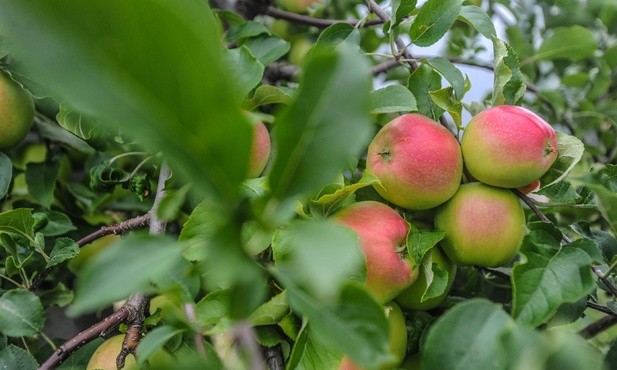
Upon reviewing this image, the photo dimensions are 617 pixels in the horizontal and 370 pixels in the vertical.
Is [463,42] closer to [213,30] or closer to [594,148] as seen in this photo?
[594,148]

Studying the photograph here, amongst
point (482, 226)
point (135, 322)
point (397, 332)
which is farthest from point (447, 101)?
point (135, 322)

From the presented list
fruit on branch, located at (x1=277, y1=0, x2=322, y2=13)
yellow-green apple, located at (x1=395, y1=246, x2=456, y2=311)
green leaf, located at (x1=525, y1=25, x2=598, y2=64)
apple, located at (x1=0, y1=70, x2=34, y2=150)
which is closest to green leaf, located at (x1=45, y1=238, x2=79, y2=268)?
apple, located at (x1=0, y1=70, x2=34, y2=150)

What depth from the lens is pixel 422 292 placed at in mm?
580

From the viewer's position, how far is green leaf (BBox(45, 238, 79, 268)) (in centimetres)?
57

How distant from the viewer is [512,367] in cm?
32

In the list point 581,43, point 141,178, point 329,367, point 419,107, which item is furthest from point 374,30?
point 329,367

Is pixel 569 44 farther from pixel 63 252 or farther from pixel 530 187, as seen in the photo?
pixel 63 252

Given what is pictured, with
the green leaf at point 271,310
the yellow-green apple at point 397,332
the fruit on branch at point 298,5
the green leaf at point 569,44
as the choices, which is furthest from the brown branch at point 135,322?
the green leaf at point 569,44

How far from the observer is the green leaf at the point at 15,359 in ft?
1.71

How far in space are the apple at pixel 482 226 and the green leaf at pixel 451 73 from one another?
100 mm

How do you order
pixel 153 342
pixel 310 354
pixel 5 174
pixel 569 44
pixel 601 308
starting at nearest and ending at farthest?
pixel 153 342
pixel 310 354
pixel 601 308
pixel 5 174
pixel 569 44

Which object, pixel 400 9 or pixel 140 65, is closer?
pixel 140 65

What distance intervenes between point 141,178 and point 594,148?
78 cm

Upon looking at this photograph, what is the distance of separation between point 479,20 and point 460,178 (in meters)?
0.18
